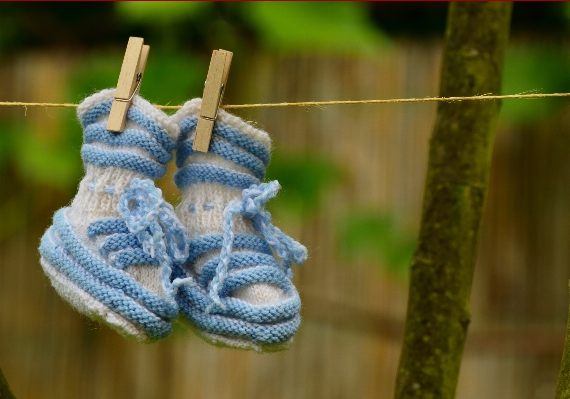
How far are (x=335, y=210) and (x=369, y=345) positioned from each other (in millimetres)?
361

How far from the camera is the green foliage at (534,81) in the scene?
183cm

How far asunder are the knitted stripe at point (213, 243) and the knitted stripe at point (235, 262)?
0.01 metres

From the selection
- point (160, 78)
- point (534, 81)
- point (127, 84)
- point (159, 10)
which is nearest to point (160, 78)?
point (160, 78)

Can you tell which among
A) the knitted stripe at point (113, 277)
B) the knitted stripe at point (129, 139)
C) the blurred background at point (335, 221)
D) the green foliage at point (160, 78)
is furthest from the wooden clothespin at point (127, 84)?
the blurred background at point (335, 221)

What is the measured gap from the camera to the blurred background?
197 centimetres

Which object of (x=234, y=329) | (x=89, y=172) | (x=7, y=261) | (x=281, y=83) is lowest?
(x=7, y=261)

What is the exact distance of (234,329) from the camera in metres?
0.69

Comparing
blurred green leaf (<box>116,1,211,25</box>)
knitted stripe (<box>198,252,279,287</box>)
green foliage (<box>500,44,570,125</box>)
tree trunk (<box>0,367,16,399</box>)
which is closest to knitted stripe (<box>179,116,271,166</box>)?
knitted stripe (<box>198,252,279,287</box>)

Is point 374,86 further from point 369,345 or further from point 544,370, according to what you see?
point 544,370

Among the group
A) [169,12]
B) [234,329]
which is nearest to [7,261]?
[169,12]

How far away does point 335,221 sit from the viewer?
6.57 feet

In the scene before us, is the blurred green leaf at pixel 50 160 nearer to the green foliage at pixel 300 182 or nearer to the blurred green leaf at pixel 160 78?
the blurred green leaf at pixel 160 78

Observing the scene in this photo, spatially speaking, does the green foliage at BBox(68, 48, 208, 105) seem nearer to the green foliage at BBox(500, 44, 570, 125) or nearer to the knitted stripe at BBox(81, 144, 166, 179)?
the green foliage at BBox(500, 44, 570, 125)

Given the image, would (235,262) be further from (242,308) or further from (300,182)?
(300,182)
